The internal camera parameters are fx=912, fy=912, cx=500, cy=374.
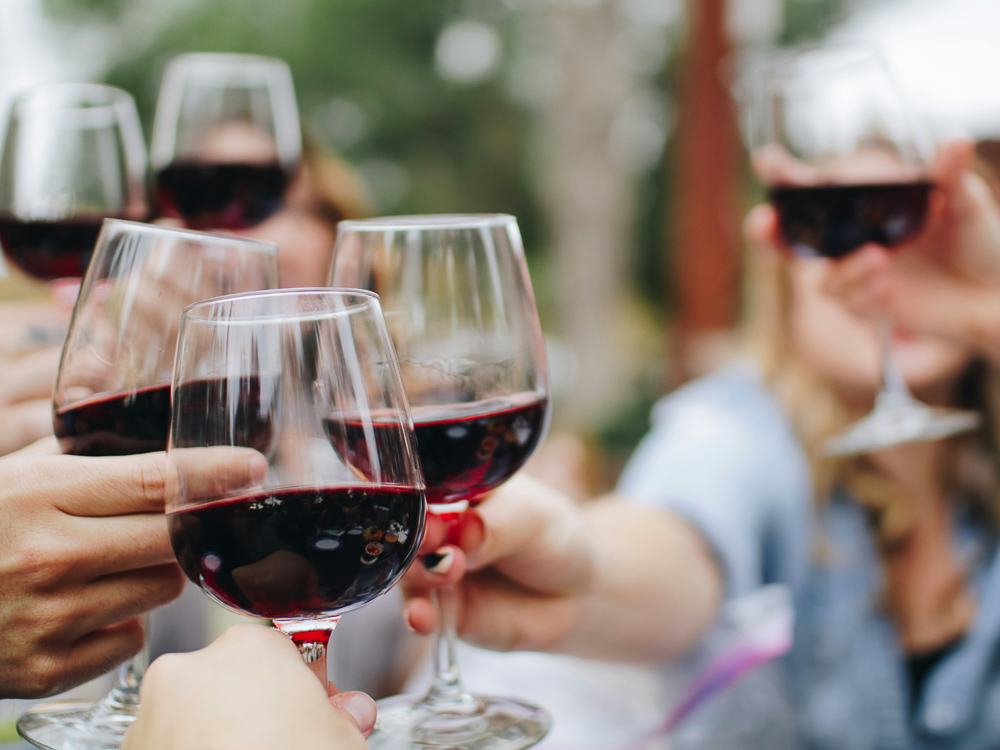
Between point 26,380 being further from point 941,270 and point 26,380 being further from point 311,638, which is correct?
point 941,270

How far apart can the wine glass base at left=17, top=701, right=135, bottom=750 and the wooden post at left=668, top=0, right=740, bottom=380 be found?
4.39 meters

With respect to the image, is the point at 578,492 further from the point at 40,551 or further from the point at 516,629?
the point at 40,551

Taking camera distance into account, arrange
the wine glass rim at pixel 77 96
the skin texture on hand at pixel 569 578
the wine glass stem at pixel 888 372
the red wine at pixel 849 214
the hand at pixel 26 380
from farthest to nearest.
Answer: the wine glass stem at pixel 888 372 → the red wine at pixel 849 214 → the wine glass rim at pixel 77 96 → the hand at pixel 26 380 → the skin texture on hand at pixel 569 578

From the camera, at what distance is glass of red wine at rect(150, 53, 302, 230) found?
4.49ft

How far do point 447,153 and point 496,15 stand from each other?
7.39ft

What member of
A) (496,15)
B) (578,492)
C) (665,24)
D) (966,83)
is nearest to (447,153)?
(496,15)

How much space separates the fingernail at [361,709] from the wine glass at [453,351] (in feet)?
0.51

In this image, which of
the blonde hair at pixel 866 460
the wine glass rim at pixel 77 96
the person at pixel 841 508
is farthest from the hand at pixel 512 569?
the blonde hair at pixel 866 460

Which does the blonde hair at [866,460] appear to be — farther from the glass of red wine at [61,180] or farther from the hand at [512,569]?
the glass of red wine at [61,180]

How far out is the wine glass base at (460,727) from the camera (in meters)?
0.84

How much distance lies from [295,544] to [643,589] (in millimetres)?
860

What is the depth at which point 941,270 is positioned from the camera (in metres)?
1.62

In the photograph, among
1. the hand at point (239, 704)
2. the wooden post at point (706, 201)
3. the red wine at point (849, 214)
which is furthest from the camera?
the wooden post at point (706, 201)

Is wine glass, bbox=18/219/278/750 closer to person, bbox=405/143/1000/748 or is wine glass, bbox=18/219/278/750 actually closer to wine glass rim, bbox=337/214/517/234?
wine glass rim, bbox=337/214/517/234
